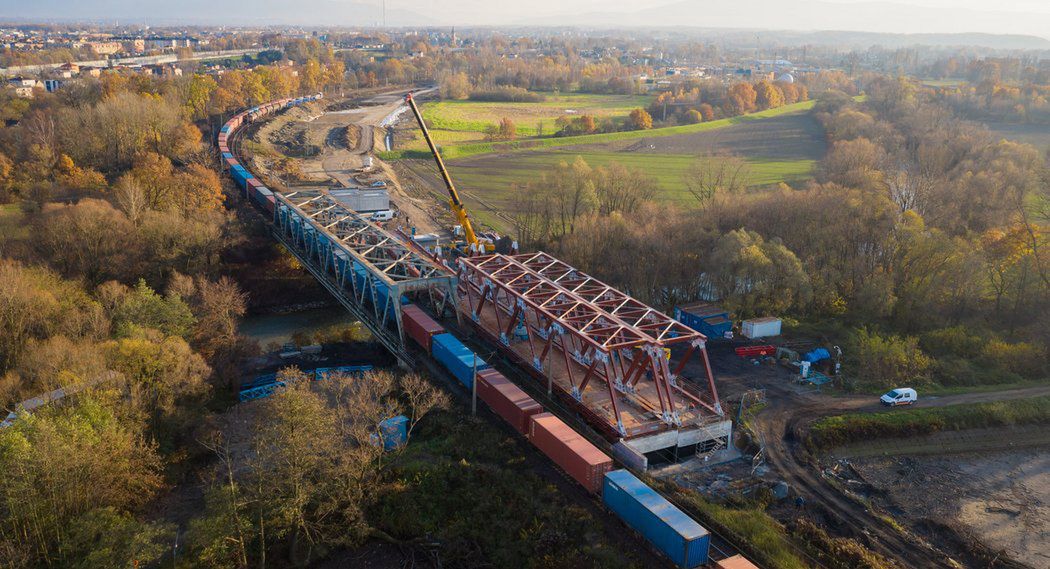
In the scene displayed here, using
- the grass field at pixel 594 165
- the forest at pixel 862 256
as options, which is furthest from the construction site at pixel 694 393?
the grass field at pixel 594 165

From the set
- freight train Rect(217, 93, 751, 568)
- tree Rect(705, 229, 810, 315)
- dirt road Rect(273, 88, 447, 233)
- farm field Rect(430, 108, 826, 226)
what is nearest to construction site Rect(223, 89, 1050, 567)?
freight train Rect(217, 93, 751, 568)

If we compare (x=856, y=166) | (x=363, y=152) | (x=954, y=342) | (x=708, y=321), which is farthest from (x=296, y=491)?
(x=363, y=152)

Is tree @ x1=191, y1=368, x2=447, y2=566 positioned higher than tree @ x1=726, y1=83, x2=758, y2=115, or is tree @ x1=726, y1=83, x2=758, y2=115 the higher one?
tree @ x1=726, y1=83, x2=758, y2=115

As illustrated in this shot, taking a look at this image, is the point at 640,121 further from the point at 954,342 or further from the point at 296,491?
the point at 296,491

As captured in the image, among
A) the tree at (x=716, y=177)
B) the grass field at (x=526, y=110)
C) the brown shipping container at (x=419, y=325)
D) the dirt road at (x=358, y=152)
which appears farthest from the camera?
the grass field at (x=526, y=110)

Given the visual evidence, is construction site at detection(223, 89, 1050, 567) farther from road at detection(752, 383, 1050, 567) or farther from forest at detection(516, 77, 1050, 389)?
forest at detection(516, 77, 1050, 389)

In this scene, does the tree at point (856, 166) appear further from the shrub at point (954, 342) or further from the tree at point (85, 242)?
the tree at point (85, 242)
